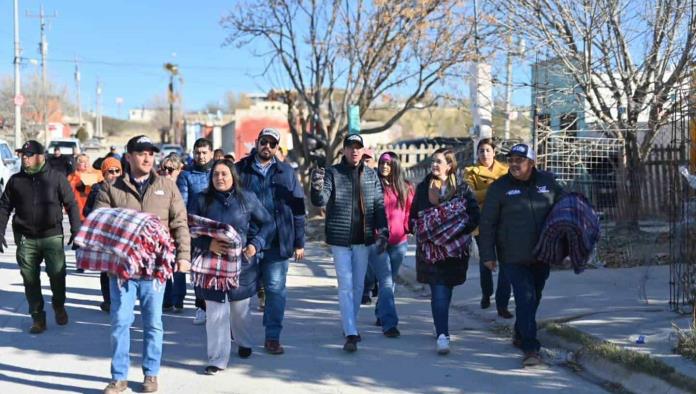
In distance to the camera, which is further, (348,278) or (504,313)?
(504,313)

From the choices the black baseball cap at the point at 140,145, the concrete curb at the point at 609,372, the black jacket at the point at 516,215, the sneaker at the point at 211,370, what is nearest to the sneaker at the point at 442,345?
the black jacket at the point at 516,215

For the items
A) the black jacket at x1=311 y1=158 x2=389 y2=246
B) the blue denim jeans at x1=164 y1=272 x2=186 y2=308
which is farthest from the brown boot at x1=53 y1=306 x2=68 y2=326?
the black jacket at x1=311 y1=158 x2=389 y2=246

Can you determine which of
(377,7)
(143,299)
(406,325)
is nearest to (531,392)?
(406,325)

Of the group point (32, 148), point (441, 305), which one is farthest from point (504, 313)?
point (32, 148)

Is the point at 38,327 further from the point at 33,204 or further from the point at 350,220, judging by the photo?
the point at 350,220

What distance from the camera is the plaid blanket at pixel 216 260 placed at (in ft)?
20.1

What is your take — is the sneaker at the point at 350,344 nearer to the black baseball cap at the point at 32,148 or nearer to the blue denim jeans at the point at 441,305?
the blue denim jeans at the point at 441,305

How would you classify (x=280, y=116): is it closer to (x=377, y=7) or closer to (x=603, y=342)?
(x=377, y=7)

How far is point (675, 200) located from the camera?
7.73 metres

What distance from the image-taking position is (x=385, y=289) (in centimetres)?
743

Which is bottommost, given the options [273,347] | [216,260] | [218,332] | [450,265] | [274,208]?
[273,347]

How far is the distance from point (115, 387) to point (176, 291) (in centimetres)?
313

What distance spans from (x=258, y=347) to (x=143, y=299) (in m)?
1.68

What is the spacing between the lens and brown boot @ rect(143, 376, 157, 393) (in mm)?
5707
